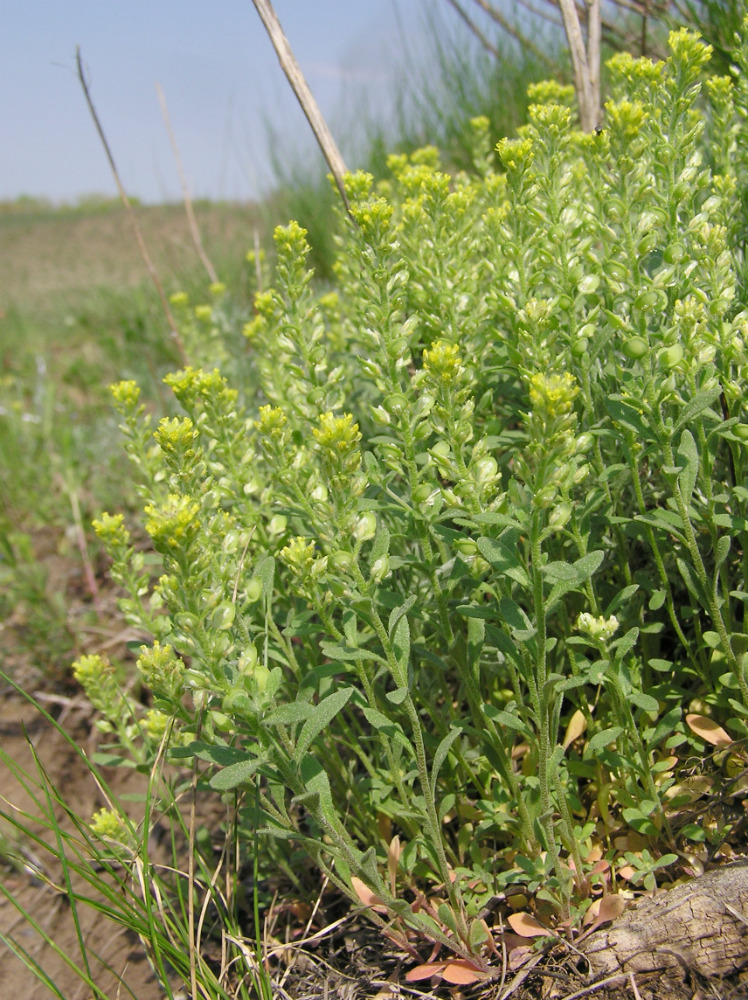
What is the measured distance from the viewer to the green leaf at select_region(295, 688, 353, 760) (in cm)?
145

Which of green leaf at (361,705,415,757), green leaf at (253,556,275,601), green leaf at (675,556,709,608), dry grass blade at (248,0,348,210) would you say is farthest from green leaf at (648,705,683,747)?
dry grass blade at (248,0,348,210)

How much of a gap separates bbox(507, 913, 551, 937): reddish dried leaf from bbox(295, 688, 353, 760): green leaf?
2.24ft

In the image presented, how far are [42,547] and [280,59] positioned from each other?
3331mm

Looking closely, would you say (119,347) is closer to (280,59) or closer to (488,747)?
(280,59)

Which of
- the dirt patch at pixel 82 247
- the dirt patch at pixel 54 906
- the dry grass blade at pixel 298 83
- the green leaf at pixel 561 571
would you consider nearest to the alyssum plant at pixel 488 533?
the green leaf at pixel 561 571

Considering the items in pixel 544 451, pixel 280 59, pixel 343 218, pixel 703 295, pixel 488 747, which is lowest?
pixel 488 747

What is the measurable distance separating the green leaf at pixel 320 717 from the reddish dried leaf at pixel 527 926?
0.68 meters

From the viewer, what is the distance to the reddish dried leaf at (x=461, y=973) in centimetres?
164

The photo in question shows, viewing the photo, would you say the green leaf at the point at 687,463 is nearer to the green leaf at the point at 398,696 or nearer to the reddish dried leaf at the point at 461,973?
the green leaf at the point at 398,696

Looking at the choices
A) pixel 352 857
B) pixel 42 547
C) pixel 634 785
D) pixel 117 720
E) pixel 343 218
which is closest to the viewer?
pixel 352 857

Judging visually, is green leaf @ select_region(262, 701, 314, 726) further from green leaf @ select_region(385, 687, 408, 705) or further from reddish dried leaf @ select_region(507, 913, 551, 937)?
reddish dried leaf @ select_region(507, 913, 551, 937)

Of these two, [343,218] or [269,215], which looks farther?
[269,215]

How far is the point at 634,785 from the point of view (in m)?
1.77

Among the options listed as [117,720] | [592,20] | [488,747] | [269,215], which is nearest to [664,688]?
[488,747]
